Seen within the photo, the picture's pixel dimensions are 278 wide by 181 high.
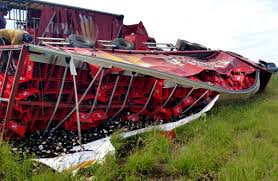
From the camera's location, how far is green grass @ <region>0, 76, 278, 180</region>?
3549mm

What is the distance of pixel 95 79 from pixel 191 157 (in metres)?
1.84

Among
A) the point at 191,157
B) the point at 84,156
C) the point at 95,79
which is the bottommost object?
the point at 84,156

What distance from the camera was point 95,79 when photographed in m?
5.04

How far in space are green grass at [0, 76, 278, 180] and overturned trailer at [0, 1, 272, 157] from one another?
2.16 ft

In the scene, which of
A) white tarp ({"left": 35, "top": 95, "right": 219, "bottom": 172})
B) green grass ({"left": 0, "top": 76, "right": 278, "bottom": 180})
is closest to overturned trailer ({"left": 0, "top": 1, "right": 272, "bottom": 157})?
white tarp ({"left": 35, "top": 95, "right": 219, "bottom": 172})

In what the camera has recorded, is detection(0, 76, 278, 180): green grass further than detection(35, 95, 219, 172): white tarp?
No

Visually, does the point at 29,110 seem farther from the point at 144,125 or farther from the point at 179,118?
the point at 179,118

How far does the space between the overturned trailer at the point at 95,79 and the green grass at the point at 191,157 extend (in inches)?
25.9

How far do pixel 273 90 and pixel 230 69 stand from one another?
2752 millimetres

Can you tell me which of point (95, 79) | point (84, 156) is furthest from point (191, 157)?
point (95, 79)

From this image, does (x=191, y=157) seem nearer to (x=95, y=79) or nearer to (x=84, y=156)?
(x=84, y=156)

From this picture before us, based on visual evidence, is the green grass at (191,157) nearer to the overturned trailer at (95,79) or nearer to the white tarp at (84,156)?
the white tarp at (84,156)

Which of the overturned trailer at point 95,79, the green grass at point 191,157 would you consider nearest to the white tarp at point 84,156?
the green grass at point 191,157

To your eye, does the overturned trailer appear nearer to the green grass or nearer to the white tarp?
the white tarp
